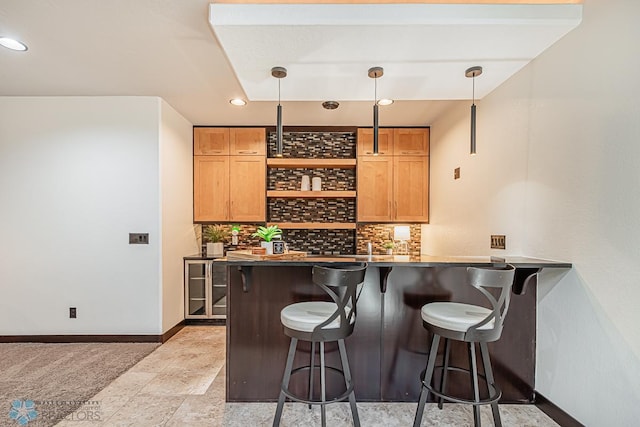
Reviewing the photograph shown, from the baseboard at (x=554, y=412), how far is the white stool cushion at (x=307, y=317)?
1.45m

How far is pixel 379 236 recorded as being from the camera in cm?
458

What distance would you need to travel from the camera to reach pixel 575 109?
1927 millimetres

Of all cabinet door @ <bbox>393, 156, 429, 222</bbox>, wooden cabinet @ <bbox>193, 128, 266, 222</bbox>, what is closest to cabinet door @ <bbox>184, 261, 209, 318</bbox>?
wooden cabinet @ <bbox>193, 128, 266, 222</bbox>

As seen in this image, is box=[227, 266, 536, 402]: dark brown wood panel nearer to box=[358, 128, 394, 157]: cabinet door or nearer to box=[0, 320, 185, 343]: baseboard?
box=[0, 320, 185, 343]: baseboard

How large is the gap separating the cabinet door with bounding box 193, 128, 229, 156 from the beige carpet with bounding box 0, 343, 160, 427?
7.86 feet

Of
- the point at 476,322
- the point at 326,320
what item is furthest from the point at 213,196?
the point at 476,322

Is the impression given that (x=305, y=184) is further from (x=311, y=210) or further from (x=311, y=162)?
(x=311, y=210)

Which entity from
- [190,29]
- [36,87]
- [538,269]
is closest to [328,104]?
[190,29]

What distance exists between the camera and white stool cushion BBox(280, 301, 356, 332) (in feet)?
5.82

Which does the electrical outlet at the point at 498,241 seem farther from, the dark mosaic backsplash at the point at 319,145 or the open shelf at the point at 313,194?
the dark mosaic backsplash at the point at 319,145

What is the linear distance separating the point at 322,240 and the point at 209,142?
2030 millimetres

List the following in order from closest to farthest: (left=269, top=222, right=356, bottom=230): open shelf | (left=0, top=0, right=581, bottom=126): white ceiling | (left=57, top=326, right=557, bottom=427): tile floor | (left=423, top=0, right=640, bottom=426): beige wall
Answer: (left=423, top=0, right=640, bottom=426): beige wall < (left=0, top=0, right=581, bottom=126): white ceiling < (left=57, top=326, right=557, bottom=427): tile floor < (left=269, top=222, right=356, bottom=230): open shelf

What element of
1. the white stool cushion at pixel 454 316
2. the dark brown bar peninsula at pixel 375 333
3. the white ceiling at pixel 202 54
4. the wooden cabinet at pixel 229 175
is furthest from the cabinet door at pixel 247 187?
the white stool cushion at pixel 454 316

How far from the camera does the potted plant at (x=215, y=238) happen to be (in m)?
4.30
